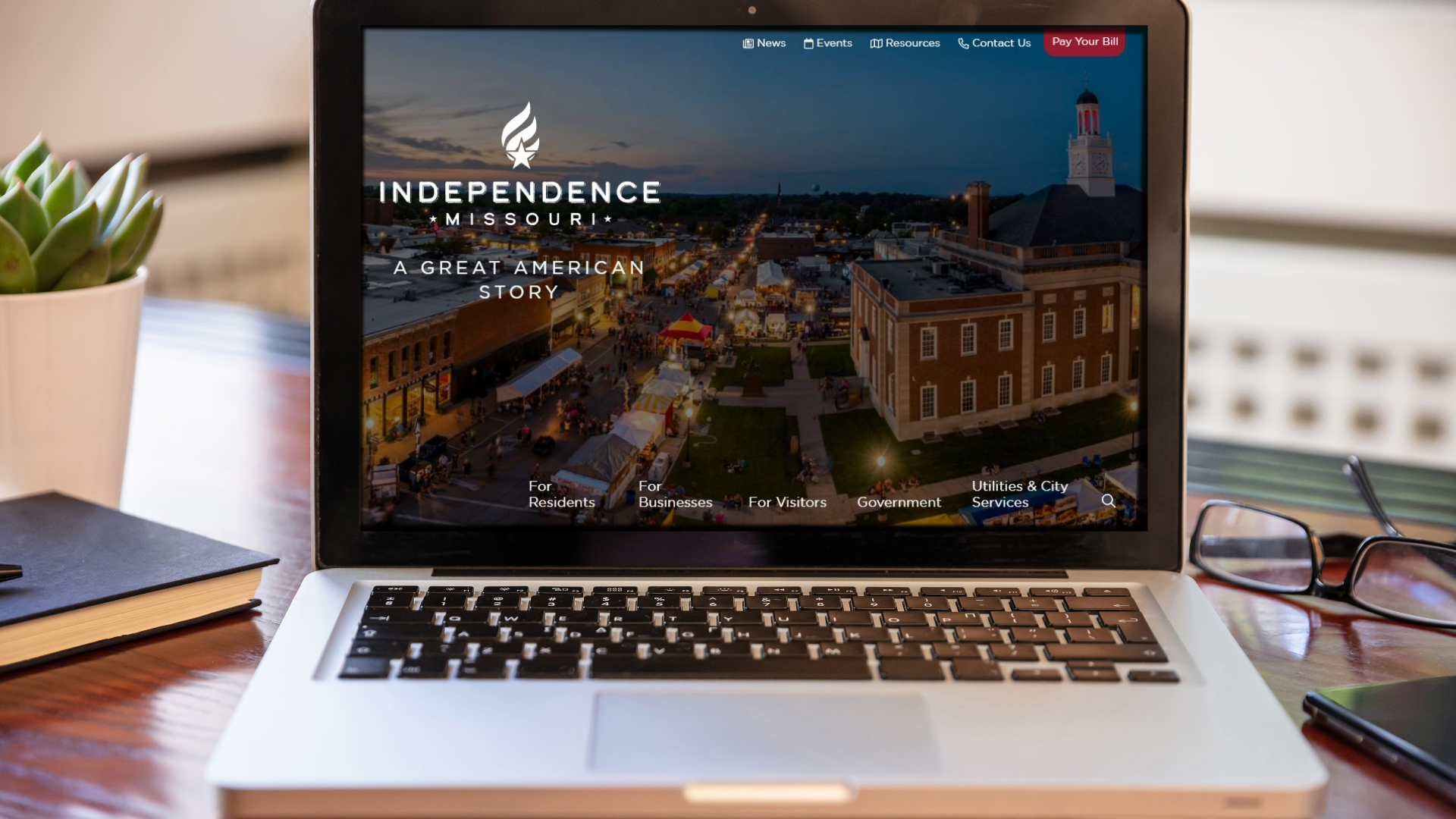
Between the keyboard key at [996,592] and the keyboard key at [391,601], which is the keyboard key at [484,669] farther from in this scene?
the keyboard key at [996,592]

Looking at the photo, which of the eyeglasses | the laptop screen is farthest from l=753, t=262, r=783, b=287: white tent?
the eyeglasses

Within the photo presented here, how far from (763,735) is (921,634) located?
0.48 feet

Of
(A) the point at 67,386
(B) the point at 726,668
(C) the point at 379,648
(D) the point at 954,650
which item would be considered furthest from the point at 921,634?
(A) the point at 67,386

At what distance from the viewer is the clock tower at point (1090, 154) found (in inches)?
29.7

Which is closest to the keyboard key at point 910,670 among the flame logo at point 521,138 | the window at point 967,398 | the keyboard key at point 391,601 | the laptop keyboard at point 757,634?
the laptop keyboard at point 757,634

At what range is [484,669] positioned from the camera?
61 cm

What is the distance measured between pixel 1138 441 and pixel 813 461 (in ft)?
0.78

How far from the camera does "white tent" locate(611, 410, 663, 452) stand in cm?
76

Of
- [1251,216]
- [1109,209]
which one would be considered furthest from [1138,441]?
[1251,216]

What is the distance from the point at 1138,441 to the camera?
0.76 metres

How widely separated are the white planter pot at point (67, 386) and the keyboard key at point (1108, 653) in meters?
0.79

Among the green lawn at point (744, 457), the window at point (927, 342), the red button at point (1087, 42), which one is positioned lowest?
the green lawn at point (744, 457)

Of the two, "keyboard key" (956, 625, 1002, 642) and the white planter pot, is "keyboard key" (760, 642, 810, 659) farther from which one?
the white planter pot

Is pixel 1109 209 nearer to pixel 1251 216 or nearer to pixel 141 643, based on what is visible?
pixel 141 643
